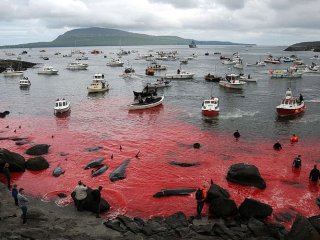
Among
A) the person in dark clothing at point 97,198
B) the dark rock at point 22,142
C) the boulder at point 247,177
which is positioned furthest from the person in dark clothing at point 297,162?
the dark rock at point 22,142

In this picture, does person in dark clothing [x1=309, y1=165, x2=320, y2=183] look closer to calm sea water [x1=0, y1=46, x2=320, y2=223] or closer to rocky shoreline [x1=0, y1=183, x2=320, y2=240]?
calm sea water [x1=0, y1=46, x2=320, y2=223]

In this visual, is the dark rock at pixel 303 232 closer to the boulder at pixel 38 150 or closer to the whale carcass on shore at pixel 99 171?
the whale carcass on shore at pixel 99 171

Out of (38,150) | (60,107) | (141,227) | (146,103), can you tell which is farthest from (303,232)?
(60,107)

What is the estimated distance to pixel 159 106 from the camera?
6975 cm

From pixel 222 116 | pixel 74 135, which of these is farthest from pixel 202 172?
pixel 222 116

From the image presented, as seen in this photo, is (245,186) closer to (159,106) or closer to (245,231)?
(245,231)

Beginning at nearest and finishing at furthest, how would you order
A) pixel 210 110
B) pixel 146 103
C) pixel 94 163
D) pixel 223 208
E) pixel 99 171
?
pixel 223 208 < pixel 99 171 < pixel 94 163 < pixel 210 110 < pixel 146 103

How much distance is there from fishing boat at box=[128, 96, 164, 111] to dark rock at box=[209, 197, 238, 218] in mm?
41478

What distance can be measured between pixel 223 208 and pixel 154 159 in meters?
14.7

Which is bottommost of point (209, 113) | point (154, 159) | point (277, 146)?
point (154, 159)

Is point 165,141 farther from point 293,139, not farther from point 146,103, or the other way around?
point 146,103

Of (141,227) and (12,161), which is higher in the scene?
(12,161)

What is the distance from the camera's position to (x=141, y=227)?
23016mm

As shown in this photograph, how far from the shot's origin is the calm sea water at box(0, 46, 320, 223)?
3038cm
